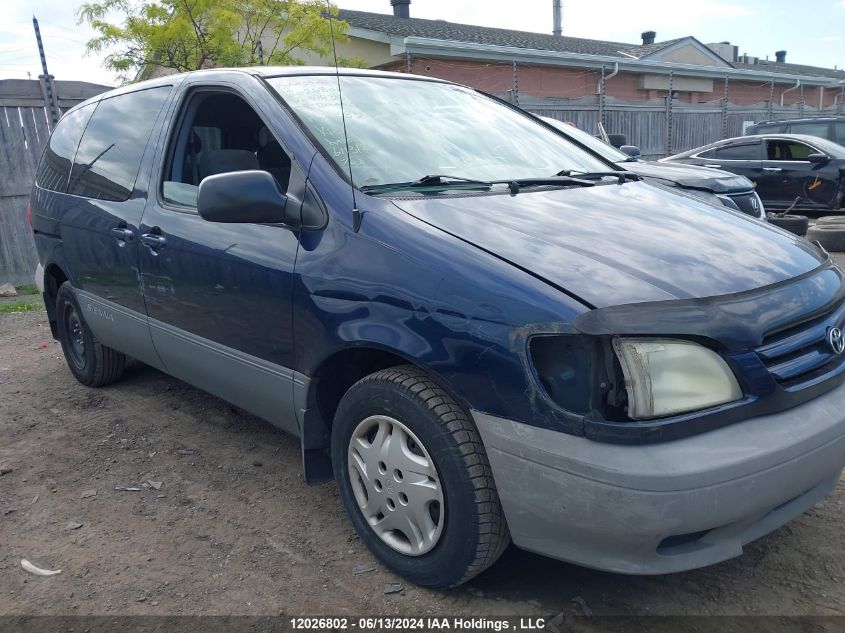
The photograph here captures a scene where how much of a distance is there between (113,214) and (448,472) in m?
2.54

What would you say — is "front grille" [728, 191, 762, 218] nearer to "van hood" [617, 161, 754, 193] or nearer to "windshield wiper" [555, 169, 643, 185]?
"van hood" [617, 161, 754, 193]

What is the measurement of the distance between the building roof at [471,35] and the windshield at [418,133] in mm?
14605

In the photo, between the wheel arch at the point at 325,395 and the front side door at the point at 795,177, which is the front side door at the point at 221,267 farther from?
the front side door at the point at 795,177

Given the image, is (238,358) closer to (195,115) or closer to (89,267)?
(195,115)

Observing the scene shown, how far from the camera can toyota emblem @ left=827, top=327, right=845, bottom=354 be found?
2258mm

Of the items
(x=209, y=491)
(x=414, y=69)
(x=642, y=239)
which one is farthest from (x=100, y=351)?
(x=414, y=69)

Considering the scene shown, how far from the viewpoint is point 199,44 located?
38.9 ft

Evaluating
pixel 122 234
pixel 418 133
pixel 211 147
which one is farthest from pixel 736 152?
pixel 122 234

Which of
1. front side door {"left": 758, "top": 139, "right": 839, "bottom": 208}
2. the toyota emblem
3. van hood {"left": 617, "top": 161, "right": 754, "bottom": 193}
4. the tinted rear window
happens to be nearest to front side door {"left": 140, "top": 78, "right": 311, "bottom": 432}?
the toyota emblem

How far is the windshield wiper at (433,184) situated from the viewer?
8.75 ft

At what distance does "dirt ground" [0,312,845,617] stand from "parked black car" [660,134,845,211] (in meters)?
8.86

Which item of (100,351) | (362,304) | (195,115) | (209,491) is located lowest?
(209,491)

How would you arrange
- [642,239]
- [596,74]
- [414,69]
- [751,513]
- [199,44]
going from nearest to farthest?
[751,513]
[642,239]
[199,44]
[414,69]
[596,74]

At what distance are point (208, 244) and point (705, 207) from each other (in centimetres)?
212
